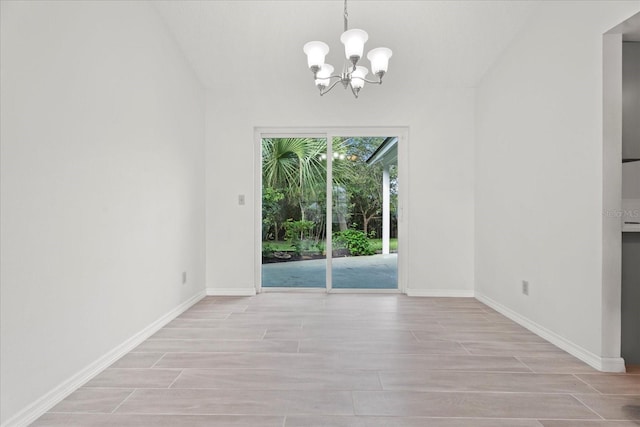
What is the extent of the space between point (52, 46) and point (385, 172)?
10.9 feet

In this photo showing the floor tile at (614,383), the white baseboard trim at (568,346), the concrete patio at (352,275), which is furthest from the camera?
the concrete patio at (352,275)

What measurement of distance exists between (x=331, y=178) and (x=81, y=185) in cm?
273

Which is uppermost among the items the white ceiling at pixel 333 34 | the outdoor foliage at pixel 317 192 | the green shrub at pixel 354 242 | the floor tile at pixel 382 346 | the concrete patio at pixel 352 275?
the white ceiling at pixel 333 34

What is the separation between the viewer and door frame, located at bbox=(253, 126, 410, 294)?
13.9 feet

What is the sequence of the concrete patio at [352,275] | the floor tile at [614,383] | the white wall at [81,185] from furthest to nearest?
the concrete patio at [352,275]
the floor tile at [614,383]
the white wall at [81,185]

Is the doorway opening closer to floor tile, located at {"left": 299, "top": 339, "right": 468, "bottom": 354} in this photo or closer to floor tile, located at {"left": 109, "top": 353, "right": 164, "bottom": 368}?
floor tile, located at {"left": 299, "top": 339, "right": 468, "bottom": 354}

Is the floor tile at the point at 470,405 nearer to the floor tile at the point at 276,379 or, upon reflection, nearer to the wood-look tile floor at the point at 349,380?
the wood-look tile floor at the point at 349,380

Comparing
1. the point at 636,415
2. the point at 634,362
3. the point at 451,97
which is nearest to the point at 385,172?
the point at 451,97

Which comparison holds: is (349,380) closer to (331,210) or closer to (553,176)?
(553,176)

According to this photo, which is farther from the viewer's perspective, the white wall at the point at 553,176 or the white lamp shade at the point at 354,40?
the white lamp shade at the point at 354,40

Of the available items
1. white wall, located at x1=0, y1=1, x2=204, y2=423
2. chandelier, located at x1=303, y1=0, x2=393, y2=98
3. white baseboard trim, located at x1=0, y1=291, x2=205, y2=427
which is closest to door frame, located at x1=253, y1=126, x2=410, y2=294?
white wall, located at x1=0, y1=1, x2=204, y2=423

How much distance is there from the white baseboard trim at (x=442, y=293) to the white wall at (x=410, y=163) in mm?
12

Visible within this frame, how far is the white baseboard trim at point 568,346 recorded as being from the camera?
7.10 feet

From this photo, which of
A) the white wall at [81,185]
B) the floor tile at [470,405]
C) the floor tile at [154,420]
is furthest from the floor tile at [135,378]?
the floor tile at [470,405]
